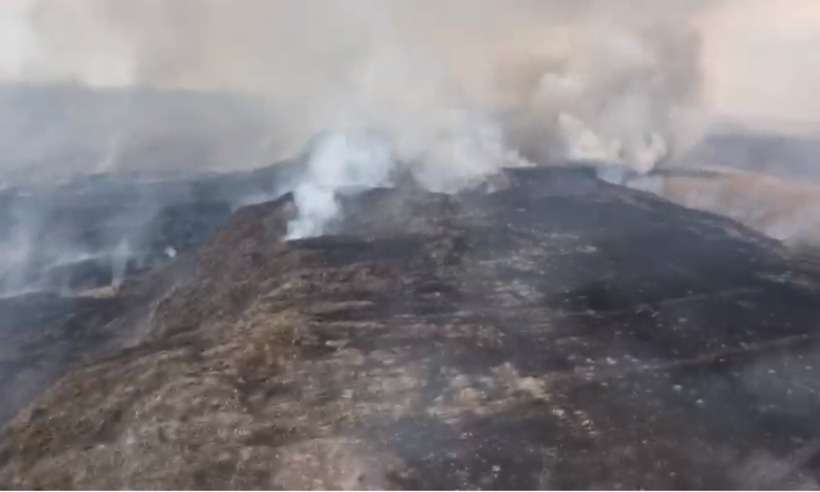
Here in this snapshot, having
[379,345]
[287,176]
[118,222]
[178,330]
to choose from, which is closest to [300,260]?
[178,330]

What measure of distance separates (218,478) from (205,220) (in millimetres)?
99715

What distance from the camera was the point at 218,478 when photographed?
3762 centimetres

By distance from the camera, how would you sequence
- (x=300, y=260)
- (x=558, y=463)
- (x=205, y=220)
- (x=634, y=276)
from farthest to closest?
1. (x=205, y=220)
2. (x=300, y=260)
3. (x=634, y=276)
4. (x=558, y=463)

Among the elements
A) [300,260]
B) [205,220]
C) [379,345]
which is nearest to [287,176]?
[205,220]

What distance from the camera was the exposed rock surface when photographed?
3803 centimetres

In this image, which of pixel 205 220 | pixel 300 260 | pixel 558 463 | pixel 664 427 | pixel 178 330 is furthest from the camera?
pixel 205 220

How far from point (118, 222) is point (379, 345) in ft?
330

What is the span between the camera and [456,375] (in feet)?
153

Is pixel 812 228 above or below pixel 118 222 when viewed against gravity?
below

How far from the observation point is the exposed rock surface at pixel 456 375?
38031 millimetres

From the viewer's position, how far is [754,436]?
A: 130 ft

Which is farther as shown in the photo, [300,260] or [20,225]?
[20,225]

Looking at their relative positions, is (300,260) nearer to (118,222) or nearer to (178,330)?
(178,330)

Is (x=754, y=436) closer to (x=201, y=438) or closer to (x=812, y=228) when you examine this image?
(x=201, y=438)
